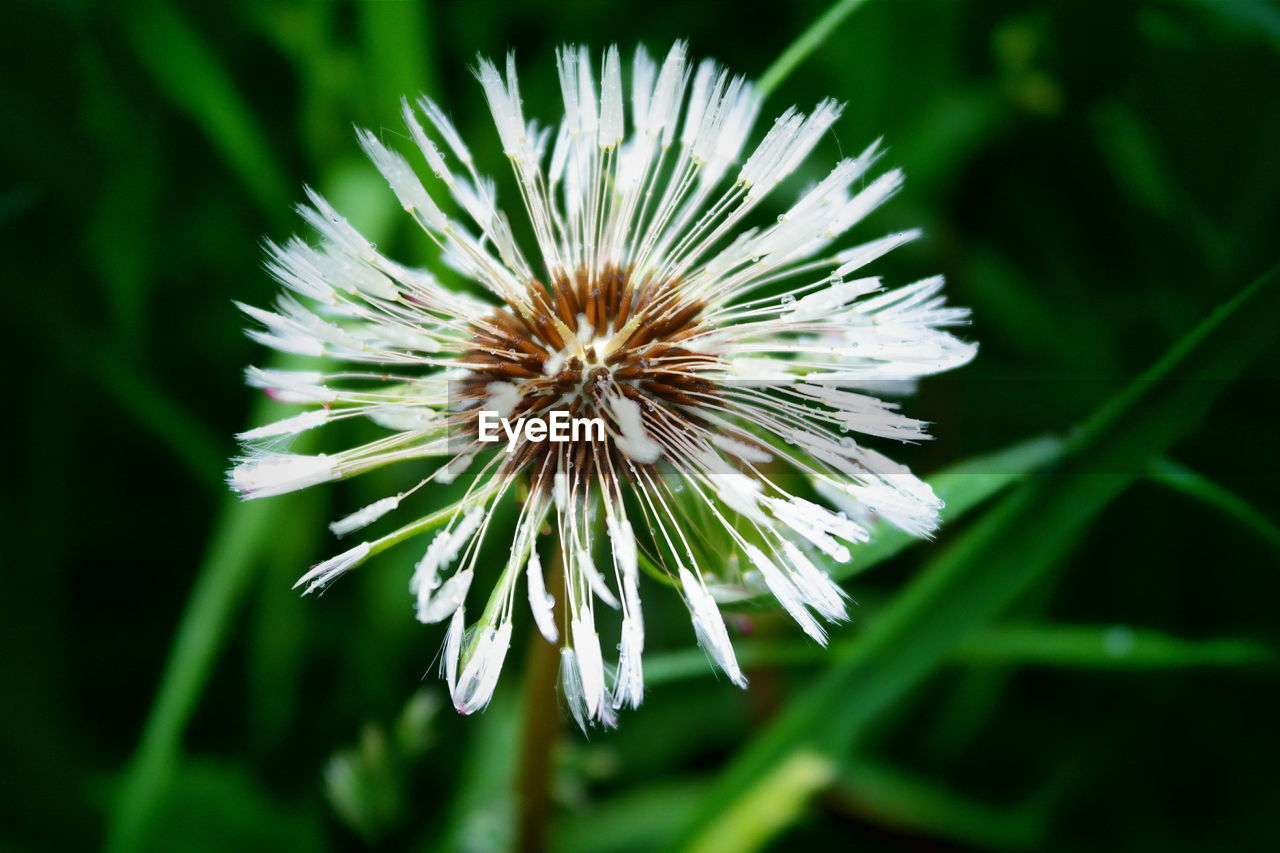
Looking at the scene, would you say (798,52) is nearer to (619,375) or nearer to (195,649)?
(619,375)

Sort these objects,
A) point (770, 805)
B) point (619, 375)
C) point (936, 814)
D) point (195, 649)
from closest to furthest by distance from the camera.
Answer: point (619, 375)
point (770, 805)
point (195, 649)
point (936, 814)

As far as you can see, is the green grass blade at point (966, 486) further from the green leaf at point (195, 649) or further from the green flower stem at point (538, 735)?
the green leaf at point (195, 649)

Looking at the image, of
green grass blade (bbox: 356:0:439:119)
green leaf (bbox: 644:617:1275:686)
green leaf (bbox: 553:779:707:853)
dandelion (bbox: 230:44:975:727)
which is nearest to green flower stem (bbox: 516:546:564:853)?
dandelion (bbox: 230:44:975:727)

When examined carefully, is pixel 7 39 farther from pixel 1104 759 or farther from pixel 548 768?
pixel 1104 759

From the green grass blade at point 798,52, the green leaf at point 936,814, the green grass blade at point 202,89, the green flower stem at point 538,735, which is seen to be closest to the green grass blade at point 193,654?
the green grass blade at point 202,89

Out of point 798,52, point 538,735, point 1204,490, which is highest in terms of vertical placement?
point 798,52

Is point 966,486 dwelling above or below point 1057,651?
above

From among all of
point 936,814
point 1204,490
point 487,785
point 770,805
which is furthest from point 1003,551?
point 487,785
